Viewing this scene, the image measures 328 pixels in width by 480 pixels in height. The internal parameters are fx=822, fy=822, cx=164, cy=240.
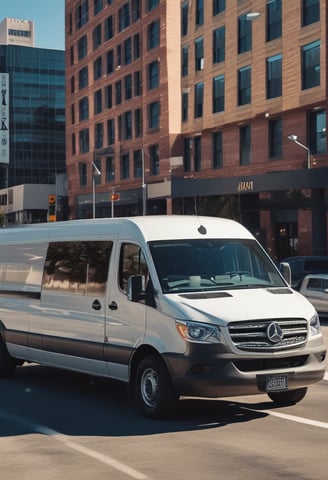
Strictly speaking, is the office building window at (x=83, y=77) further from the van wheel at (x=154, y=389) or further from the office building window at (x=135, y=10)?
the van wheel at (x=154, y=389)

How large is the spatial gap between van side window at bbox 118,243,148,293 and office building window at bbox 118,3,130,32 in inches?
2091

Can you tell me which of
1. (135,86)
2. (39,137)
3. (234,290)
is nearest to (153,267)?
(234,290)

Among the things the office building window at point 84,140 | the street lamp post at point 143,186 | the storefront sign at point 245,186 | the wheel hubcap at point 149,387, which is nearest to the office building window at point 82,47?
the office building window at point 84,140

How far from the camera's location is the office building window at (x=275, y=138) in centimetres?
4438

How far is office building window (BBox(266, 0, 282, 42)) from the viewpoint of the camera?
143 feet

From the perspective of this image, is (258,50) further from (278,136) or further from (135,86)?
(135,86)

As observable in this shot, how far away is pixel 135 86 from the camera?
59875mm

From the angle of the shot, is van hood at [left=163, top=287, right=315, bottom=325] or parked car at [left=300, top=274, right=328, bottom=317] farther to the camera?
parked car at [left=300, top=274, right=328, bottom=317]

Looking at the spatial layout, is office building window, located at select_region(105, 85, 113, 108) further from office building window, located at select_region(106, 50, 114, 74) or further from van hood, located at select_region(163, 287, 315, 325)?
van hood, located at select_region(163, 287, 315, 325)

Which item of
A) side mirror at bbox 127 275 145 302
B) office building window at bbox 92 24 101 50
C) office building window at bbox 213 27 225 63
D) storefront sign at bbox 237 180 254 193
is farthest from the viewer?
office building window at bbox 92 24 101 50

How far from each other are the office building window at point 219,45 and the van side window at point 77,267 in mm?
38619

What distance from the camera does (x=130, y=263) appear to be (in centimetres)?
1039

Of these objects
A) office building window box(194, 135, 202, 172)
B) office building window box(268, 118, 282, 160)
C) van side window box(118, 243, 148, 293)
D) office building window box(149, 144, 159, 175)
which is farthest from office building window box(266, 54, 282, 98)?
van side window box(118, 243, 148, 293)

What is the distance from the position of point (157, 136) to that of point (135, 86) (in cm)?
594
